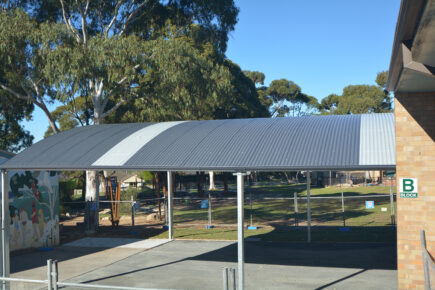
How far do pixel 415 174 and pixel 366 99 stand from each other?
2699 inches

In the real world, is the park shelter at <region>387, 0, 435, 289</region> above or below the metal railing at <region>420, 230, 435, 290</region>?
above

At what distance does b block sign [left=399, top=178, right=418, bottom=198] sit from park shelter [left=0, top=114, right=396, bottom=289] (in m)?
0.40

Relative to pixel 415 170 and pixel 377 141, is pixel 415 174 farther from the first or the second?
pixel 377 141

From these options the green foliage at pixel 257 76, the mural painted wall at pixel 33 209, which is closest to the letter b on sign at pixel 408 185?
the mural painted wall at pixel 33 209

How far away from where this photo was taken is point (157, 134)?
13.7m

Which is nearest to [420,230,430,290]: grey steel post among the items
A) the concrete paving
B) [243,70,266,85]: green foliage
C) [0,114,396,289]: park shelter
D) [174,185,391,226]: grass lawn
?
[0,114,396,289]: park shelter

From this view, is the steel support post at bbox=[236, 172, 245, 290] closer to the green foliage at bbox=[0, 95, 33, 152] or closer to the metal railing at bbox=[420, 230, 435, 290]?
the metal railing at bbox=[420, 230, 435, 290]

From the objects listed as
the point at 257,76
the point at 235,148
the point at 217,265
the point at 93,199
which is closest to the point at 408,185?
the point at 235,148

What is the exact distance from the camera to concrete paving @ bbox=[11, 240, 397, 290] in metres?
12.4

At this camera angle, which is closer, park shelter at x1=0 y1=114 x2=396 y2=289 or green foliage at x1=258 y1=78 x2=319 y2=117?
park shelter at x1=0 y1=114 x2=396 y2=289

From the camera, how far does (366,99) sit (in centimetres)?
7444

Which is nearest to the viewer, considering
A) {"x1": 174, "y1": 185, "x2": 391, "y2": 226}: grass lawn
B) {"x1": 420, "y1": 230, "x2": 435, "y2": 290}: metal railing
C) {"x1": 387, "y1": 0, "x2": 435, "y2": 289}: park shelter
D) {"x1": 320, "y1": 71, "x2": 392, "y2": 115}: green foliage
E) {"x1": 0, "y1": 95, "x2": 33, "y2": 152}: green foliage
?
{"x1": 420, "y1": 230, "x2": 435, "y2": 290}: metal railing

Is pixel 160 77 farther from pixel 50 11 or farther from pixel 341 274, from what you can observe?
pixel 341 274

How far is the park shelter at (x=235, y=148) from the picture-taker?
10.1 m
